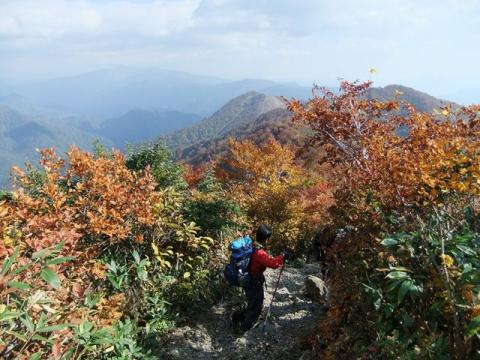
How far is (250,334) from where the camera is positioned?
7402mm

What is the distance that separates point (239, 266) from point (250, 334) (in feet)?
4.49

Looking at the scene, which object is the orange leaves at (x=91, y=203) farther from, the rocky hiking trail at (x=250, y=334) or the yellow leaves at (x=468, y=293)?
the yellow leaves at (x=468, y=293)

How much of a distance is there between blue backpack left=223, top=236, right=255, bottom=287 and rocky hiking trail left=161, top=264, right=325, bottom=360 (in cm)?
107

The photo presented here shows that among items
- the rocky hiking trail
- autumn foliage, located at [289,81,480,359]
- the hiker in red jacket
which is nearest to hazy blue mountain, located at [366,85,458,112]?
the rocky hiking trail

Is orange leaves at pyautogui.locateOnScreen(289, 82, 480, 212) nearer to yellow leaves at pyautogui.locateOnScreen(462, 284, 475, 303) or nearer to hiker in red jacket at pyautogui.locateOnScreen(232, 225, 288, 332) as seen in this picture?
yellow leaves at pyautogui.locateOnScreen(462, 284, 475, 303)

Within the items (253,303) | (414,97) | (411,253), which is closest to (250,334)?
(253,303)

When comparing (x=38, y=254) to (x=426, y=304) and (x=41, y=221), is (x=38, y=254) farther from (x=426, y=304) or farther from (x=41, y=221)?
(x=41, y=221)

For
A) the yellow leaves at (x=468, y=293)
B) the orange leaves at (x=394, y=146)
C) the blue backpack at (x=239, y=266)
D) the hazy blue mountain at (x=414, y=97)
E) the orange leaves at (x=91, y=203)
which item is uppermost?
the orange leaves at (x=394, y=146)

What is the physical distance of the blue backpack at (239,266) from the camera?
7066mm

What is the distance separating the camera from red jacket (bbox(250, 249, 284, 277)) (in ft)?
22.2

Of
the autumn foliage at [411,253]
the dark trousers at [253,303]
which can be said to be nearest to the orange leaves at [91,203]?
the dark trousers at [253,303]

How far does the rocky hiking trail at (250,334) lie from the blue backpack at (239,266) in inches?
42.2

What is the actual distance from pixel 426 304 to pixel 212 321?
5000 millimetres

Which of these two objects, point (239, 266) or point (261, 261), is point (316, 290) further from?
point (239, 266)
